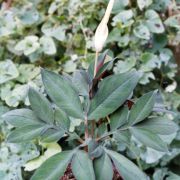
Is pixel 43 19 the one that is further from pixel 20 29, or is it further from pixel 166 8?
pixel 166 8

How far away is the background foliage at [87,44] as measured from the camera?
1289 millimetres

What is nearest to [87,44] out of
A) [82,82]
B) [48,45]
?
[48,45]

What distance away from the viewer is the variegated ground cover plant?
2.46ft

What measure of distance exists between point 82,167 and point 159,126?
17 centimetres

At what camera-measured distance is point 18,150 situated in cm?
117

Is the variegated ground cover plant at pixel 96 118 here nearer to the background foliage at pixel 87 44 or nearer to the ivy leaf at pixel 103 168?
the ivy leaf at pixel 103 168

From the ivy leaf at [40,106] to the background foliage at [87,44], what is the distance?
461 mm

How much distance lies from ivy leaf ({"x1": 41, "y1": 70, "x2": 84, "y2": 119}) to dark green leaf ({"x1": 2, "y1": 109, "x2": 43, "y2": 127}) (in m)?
0.06

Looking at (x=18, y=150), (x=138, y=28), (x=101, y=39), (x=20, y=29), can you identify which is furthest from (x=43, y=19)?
(x=101, y=39)

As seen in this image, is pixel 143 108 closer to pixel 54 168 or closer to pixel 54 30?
pixel 54 168

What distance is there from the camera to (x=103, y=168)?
747 mm

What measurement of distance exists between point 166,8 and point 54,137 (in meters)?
0.83

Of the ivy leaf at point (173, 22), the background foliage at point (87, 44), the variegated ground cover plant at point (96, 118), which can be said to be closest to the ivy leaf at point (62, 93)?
the variegated ground cover plant at point (96, 118)

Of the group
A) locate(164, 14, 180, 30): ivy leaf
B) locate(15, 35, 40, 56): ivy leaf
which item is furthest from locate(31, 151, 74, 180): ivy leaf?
locate(164, 14, 180, 30): ivy leaf
